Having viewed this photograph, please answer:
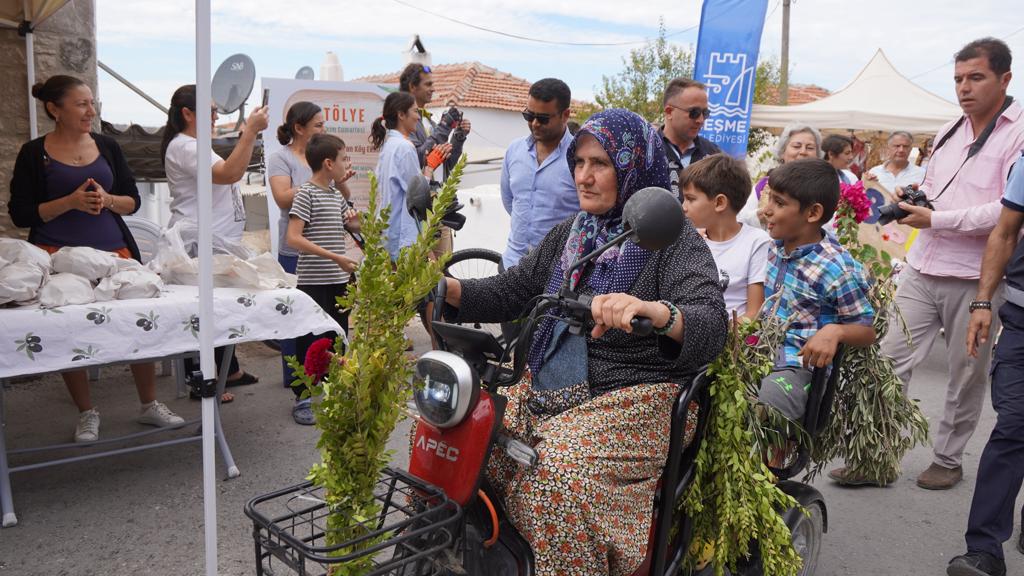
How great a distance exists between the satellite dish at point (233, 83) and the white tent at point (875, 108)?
8.72 metres

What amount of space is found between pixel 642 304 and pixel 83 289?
2.90 metres

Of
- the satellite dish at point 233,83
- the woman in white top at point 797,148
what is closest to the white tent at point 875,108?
the woman in white top at point 797,148

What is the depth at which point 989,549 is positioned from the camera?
3.37m

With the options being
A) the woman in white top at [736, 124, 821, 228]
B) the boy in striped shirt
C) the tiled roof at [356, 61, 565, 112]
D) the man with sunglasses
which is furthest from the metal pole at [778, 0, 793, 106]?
the boy in striped shirt

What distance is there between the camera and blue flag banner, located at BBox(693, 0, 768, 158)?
895 centimetres

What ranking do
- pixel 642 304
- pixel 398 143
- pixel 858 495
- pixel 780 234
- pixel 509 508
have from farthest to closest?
pixel 398 143 → pixel 858 495 → pixel 780 234 → pixel 509 508 → pixel 642 304

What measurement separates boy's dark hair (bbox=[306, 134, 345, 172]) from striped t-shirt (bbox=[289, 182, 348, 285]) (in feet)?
0.62

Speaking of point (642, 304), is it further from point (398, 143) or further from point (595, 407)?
point (398, 143)

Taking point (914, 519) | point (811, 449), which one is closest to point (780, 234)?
point (811, 449)

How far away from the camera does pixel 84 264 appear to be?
3812 mm

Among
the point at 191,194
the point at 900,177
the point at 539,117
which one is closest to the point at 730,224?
the point at 539,117

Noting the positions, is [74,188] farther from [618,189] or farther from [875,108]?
[875,108]

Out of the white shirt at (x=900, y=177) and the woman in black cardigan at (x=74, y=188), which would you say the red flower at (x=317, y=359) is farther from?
the white shirt at (x=900, y=177)

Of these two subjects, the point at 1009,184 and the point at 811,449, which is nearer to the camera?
the point at 811,449
